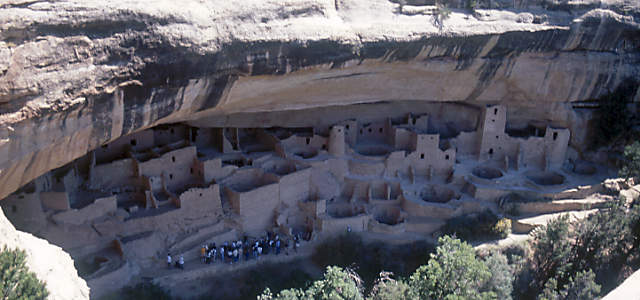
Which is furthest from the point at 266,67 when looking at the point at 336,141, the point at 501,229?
the point at 501,229

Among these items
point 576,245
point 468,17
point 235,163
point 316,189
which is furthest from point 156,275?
point 576,245

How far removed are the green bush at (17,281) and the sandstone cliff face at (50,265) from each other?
27 cm

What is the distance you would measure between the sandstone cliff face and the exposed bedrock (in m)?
1.28

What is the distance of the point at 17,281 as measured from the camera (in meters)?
6.57

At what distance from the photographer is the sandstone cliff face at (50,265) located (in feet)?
23.1

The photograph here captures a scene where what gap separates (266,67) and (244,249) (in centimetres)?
500

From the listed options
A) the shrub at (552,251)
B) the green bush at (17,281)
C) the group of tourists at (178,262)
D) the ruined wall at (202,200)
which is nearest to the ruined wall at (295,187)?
the ruined wall at (202,200)

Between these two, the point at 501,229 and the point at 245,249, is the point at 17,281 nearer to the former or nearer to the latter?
the point at 245,249

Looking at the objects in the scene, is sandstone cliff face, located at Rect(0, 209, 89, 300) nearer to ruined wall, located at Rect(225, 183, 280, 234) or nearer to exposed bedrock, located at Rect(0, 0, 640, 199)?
exposed bedrock, located at Rect(0, 0, 640, 199)

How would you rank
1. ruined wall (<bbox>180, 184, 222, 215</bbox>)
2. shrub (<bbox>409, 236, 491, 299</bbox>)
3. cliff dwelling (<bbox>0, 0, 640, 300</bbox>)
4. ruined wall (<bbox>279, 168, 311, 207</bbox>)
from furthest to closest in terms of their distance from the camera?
ruined wall (<bbox>279, 168, 311, 207</bbox>), ruined wall (<bbox>180, 184, 222, 215</bbox>), shrub (<bbox>409, 236, 491, 299</bbox>), cliff dwelling (<bbox>0, 0, 640, 300</bbox>)

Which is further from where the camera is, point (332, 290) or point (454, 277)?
point (454, 277)

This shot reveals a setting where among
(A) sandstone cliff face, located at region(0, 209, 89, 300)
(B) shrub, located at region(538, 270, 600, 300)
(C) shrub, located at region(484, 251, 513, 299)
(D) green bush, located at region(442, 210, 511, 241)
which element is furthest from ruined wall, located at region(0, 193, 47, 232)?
(B) shrub, located at region(538, 270, 600, 300)

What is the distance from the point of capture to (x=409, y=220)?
49.8 feet

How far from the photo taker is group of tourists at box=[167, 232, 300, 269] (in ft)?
43.3
